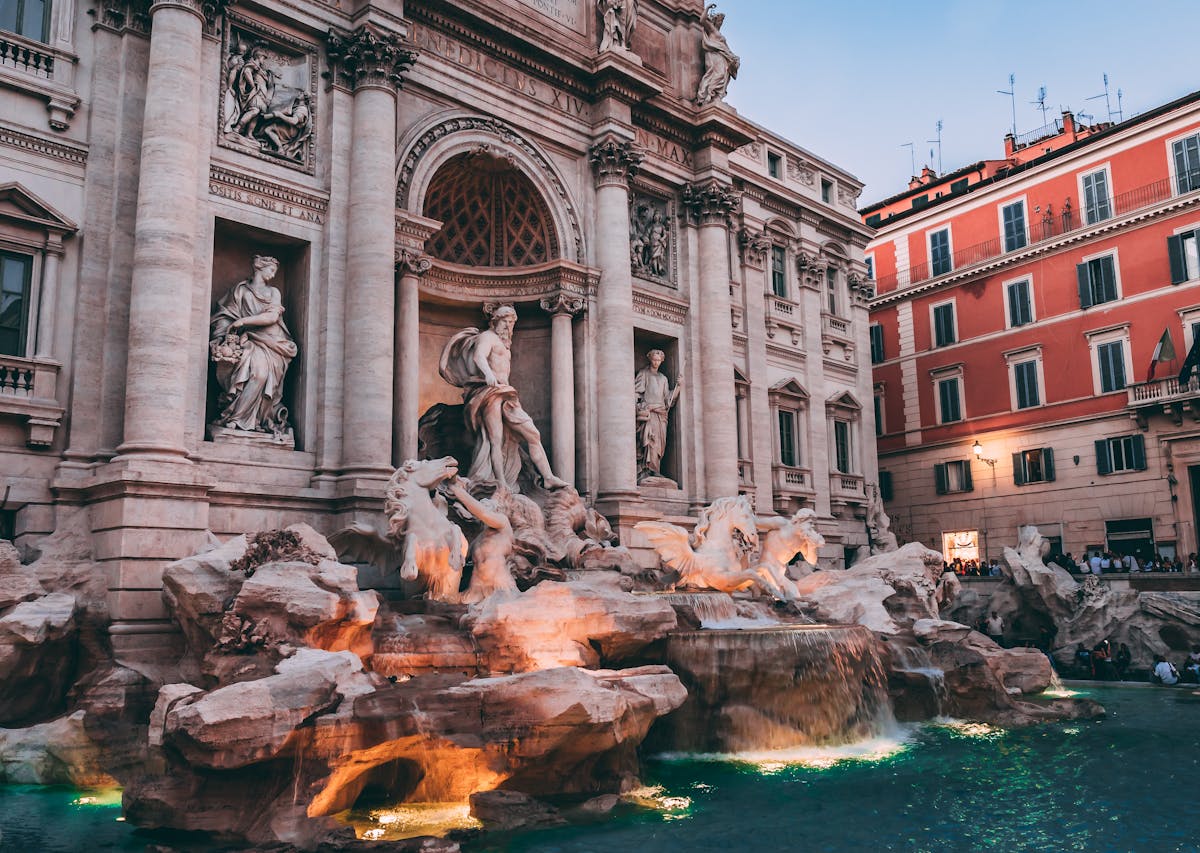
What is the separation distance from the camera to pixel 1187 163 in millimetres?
28031

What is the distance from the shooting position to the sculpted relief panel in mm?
15508

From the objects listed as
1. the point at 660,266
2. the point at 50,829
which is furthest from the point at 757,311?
the point at 50,829

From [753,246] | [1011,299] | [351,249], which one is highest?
[1011,299]

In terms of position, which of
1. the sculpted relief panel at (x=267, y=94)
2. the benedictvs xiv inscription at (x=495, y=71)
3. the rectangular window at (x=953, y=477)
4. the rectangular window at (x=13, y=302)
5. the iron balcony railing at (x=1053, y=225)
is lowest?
the rectangular window at (x=953, y=477)

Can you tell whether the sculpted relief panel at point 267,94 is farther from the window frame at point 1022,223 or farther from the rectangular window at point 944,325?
the rectangular window at point 944,325

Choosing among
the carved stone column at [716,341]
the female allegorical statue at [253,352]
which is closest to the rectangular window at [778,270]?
the carved stone column at [716,341]

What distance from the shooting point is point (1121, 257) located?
29.3 m

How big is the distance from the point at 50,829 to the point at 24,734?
2586mm

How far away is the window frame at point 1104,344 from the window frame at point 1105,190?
10.6ft

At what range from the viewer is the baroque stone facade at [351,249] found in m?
13.6

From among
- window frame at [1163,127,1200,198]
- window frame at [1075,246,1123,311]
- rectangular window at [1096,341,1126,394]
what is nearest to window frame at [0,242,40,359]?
rectangular window at [1096,341,1126,394]

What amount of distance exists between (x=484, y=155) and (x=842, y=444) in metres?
14.5

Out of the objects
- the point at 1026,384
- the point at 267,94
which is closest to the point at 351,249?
the point at 267,94

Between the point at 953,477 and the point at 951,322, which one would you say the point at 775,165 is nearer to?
the point at 951,322
